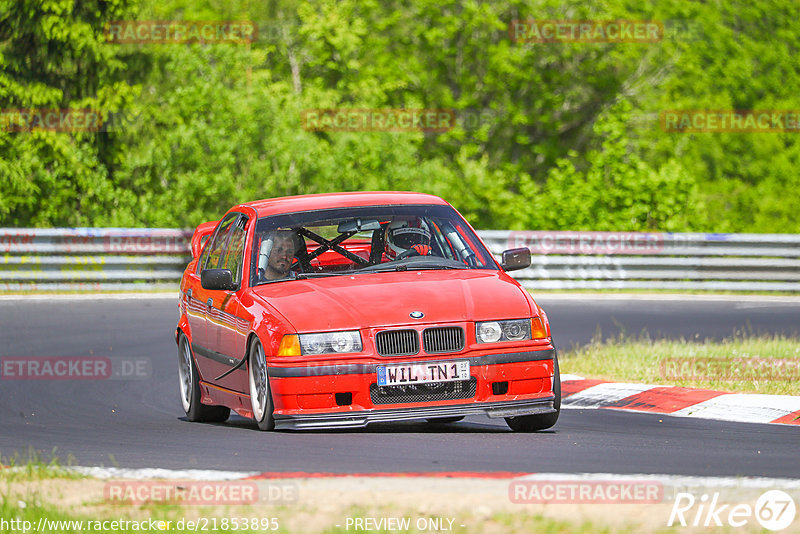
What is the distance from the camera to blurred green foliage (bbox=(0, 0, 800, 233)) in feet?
93.4

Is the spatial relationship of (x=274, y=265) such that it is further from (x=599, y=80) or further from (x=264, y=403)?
(x=599, y=80)

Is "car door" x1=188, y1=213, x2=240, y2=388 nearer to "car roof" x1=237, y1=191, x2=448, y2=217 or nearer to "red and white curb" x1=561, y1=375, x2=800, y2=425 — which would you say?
"car roof" x1=237, y1=191, x2=448, y2=217

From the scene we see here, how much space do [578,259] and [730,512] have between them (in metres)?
18.3

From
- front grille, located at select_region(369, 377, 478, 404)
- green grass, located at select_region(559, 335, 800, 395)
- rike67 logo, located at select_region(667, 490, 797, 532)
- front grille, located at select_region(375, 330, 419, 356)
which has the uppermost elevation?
front grille, located at select_region(375, 330, 419, 356)

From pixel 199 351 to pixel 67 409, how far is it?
1673mm

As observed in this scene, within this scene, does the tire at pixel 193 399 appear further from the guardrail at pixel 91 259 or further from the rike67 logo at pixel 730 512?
the guardrail at pixel 91 259

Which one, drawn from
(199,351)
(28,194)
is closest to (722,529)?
(199,351)

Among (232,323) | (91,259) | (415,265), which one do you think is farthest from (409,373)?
(91,259)

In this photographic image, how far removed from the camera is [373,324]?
826cm

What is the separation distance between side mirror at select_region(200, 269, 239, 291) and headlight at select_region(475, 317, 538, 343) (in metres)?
1.89

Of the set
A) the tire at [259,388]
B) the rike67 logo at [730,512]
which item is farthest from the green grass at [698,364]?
the rike67 logo at [730,512]

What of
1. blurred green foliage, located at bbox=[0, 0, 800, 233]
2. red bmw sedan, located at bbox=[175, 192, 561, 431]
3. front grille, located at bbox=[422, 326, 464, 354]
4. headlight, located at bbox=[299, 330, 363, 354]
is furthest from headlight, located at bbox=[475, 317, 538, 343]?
blurred green foliage, located at bbox=[0, 0, 800, 233]

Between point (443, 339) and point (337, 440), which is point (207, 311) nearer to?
point (337, 440)

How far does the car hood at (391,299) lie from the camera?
27.3 feet
